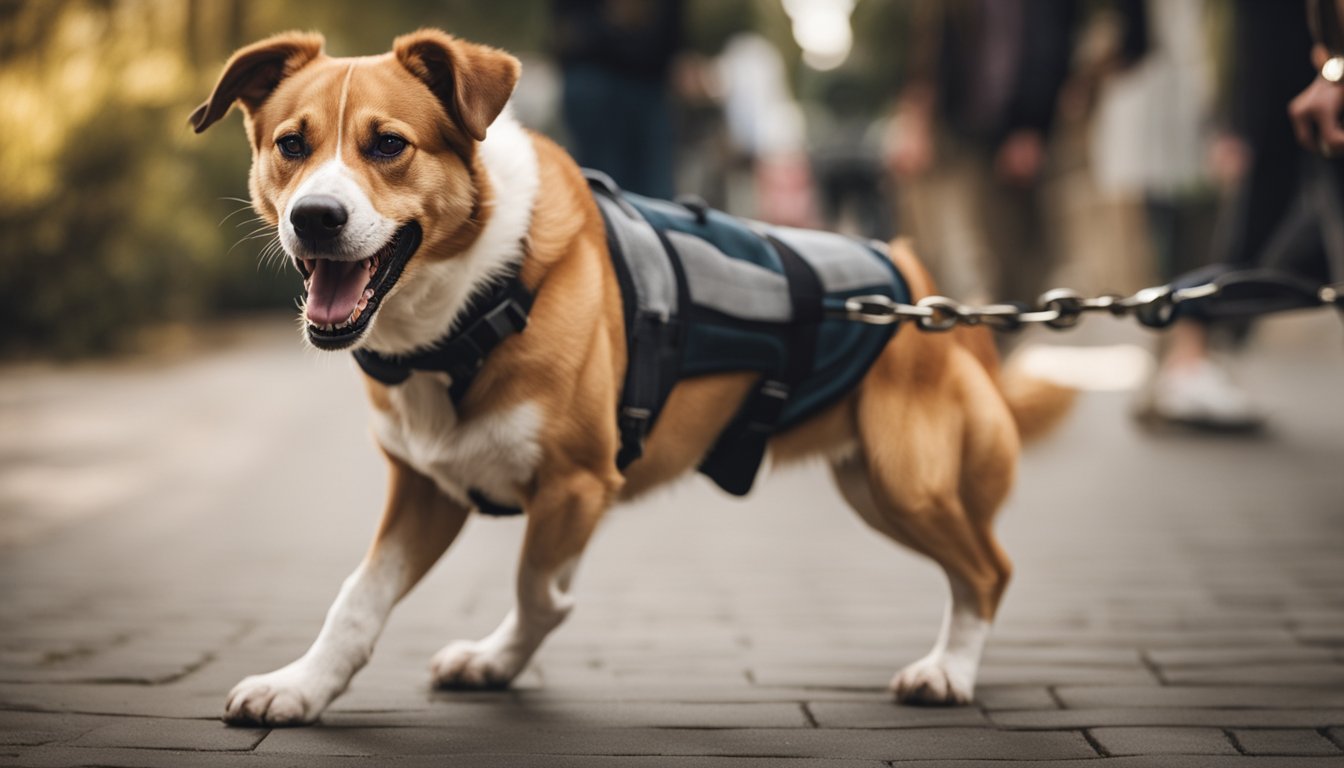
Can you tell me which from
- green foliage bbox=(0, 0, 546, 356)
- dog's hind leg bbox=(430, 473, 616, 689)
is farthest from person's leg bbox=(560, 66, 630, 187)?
dog's hind leg bbox=(430, 473, 616, 689)

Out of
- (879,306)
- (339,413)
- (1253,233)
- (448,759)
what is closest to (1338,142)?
(879,306)

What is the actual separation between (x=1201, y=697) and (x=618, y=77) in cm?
430

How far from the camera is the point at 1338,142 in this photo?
3609 mm

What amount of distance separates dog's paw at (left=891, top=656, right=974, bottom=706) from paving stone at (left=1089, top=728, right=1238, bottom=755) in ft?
1.25

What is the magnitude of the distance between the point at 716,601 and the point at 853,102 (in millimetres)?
18933

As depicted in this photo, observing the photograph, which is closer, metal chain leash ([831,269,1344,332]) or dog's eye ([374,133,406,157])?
dog's eye ([374,133,406,157])

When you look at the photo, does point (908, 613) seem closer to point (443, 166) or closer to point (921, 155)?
point (443, 166)

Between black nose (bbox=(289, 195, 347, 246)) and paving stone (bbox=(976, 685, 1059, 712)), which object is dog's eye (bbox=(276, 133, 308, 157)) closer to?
black nose (bbox=(289, 195, 347, 246))

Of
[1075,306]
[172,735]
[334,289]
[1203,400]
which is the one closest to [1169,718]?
[1075,306]

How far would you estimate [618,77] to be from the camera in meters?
6.87

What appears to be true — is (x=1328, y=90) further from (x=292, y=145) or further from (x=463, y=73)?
(x=292, y=145)

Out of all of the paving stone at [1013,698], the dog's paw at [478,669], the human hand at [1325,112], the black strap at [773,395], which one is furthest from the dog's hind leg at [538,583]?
the human hand at [1325,112]

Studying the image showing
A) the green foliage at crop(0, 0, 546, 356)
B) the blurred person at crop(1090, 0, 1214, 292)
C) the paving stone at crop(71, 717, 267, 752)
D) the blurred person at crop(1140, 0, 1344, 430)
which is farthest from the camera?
the green foliage at crop(0, 0, 546, 356)

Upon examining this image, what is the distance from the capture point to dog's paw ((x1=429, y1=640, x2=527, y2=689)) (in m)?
3.54
